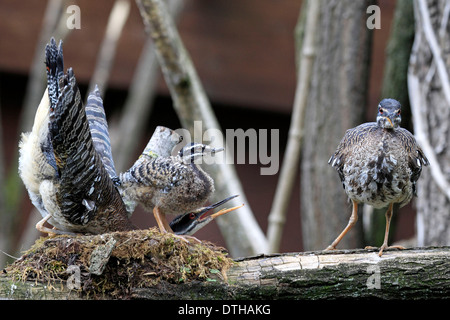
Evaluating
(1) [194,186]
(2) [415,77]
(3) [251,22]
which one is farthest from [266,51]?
(1) [194,186]

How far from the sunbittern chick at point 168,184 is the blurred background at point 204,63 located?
7.33 feet

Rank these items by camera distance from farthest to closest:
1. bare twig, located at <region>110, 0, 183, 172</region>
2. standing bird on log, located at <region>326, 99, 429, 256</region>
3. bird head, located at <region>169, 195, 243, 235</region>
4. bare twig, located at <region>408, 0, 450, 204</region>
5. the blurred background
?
the blurred background, bare twig, located at <region>110, 0, 183, 172</region>, bare twig, located at <region>408, 0, 450, 204</region>, bird head, located at <region>169, 195, 243, 235</region>, standing bird on log, located at <region>326, 99, 429, 256</region>

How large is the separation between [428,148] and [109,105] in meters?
3.43

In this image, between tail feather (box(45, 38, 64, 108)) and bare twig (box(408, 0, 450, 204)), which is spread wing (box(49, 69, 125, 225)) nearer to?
tail feather (box(45, 38, 64, 108))

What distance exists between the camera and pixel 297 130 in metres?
4.62

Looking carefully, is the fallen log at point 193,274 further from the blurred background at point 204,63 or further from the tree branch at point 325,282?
the blurred background at point 204,63

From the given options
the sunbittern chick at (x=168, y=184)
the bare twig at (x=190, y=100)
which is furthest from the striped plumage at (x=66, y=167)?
the bare twig at (x=190, y=100)

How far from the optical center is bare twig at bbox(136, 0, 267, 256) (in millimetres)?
4074

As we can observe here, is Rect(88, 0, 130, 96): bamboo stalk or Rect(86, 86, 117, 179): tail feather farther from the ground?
Rect(88, 0, 130, 96): bamboo stalk

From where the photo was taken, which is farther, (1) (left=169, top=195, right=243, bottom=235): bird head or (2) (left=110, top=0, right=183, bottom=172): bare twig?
(2) (left=110, top=0, right=183, bottom=172): bare twig

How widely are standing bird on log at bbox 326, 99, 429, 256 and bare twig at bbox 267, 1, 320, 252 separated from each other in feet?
4.81

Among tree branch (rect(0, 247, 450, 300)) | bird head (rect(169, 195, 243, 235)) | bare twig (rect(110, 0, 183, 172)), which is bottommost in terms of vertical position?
tree branch (rect(0, 247, 450, 300))

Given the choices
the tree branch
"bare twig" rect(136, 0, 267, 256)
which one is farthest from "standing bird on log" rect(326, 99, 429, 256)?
"bare twig" rect(136, 0, 267, 256)

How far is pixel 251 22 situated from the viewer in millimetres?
5949
